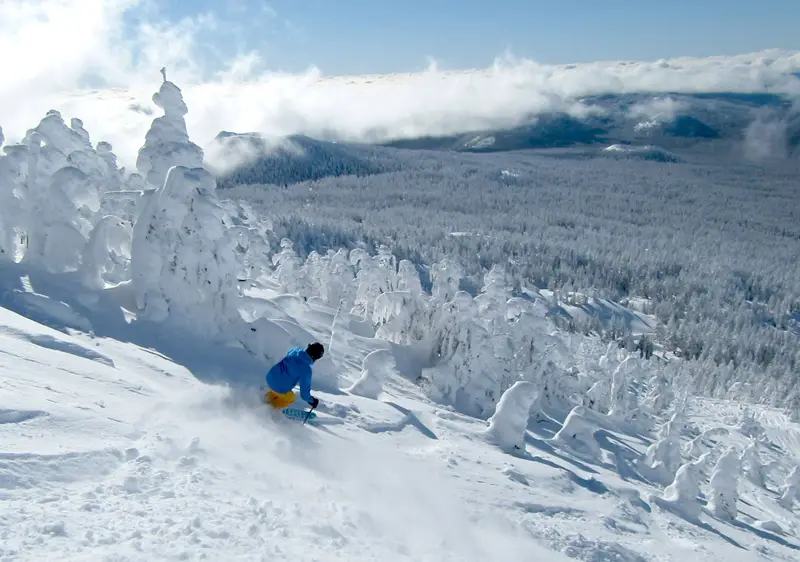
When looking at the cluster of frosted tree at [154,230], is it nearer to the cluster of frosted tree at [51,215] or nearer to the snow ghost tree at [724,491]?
the cluster of frosted tree at [51,215]

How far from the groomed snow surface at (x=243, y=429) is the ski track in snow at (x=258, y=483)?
0.03 metres

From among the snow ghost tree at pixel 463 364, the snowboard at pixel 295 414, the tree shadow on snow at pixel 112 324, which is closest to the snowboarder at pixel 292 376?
the snowboard at pixel 295 414

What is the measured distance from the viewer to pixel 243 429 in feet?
30.0

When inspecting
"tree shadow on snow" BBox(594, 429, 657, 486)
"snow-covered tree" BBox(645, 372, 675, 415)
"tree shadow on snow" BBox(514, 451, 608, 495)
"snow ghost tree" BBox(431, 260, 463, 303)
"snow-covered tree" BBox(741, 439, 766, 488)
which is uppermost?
"snow ghost tree" BBox(431, 260, 463, 303)

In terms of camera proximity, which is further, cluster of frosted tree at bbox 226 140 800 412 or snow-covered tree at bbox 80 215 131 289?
cluster of frosted tree at bbox 226 140 800 412

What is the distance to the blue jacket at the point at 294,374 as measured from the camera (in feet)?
32.7

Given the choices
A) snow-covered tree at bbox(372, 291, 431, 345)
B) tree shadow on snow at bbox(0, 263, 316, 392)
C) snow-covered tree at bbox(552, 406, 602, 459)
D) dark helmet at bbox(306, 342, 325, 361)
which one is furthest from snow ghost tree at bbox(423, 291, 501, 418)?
dark helmet at bbox(306, 342, 325, 361)

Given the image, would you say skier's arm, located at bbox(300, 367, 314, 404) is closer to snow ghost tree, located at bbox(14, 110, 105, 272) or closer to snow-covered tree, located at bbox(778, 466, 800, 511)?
snow ghost tree, located at bbox(14, 110, 105, 272)

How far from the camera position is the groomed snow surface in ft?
21.0

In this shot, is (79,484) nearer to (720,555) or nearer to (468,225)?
(720,555)

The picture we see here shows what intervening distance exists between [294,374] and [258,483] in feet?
8.73

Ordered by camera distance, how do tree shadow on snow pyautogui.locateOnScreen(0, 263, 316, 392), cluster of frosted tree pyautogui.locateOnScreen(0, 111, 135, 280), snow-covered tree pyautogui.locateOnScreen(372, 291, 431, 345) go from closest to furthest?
tree shadow on snow pyautogui.locateOnScreen(0, 263, 316, 392)
cluster of frosted tree pyautogui.locateOnScreen(0, 111, 135, 280)
snow-covered tree pyautogui.locateOnScreen(372, 291, 431, 345)

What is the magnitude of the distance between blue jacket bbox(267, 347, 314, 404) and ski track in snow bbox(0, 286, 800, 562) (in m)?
0.51

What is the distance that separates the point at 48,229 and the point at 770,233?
213m
